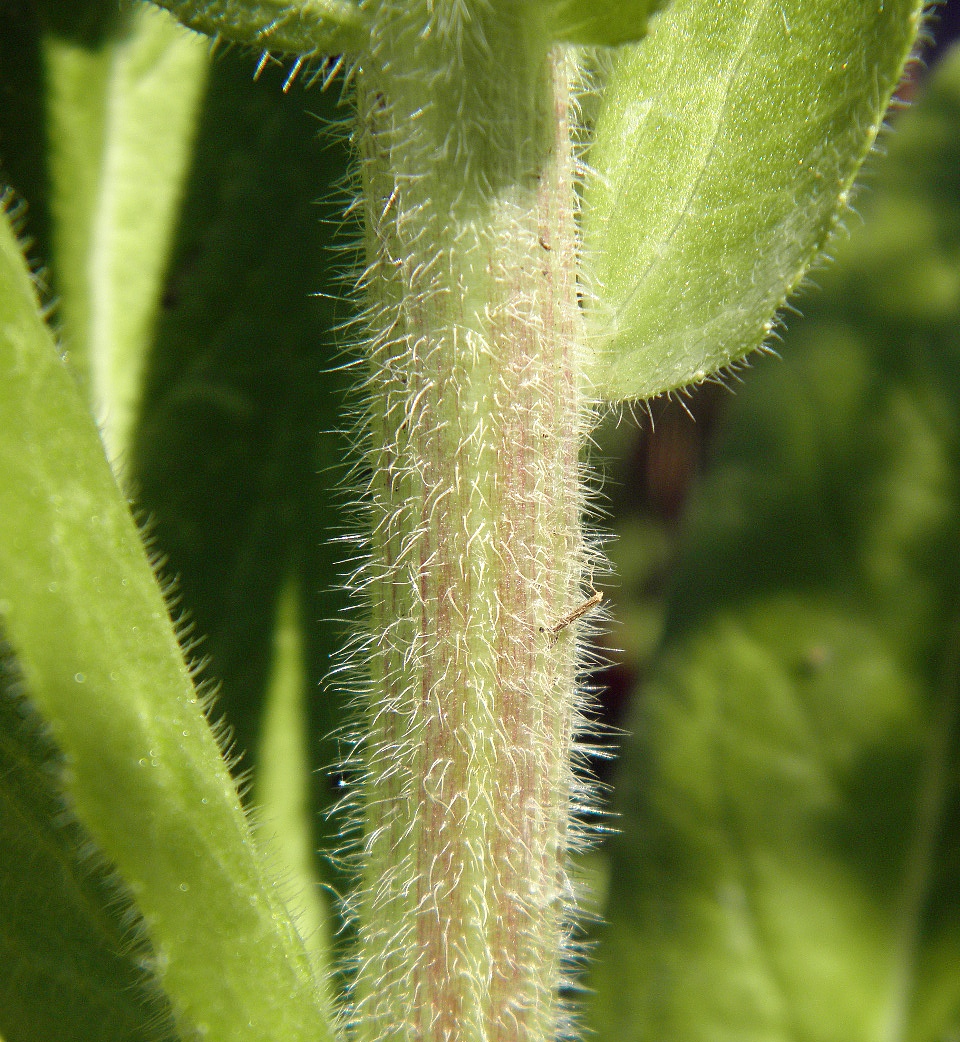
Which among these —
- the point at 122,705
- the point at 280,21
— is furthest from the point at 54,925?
the point at 280,21

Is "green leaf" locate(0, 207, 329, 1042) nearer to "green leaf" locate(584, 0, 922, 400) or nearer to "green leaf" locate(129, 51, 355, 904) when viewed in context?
"green leaf" locate(584, 0, 922, 400)

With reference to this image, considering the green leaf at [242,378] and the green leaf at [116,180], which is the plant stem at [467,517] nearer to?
the green leaf at [242,378]

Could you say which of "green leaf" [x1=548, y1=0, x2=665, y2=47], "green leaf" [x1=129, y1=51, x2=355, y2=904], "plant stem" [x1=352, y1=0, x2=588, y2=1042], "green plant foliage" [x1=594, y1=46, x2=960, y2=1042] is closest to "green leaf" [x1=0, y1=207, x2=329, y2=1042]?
"plant stem" [x1=352, y1=0, x2=588, y2=1042]

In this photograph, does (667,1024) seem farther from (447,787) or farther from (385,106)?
(385,106)

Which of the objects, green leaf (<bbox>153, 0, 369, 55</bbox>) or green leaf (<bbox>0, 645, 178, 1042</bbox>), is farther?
green leaf (<bbox>0, 645, 178, 1042</bbox>)

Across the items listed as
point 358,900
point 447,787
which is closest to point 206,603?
point 358,900

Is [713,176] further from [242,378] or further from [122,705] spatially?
[242,378]

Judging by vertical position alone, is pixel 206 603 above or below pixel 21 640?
below

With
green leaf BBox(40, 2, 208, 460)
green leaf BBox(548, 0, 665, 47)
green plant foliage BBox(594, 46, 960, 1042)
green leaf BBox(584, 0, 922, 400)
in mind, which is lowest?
green plant foliage BBox(594, 46, 960, 1042)

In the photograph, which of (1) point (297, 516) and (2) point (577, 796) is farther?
(1) point (297, 516)
